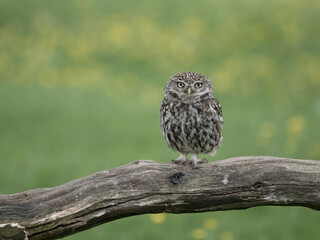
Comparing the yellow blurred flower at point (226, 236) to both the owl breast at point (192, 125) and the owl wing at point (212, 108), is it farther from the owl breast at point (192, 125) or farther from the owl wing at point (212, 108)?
the owl wing at point (212, 108)

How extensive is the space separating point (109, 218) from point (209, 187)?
84 centimetres

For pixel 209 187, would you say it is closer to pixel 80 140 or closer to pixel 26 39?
pixel 80 140

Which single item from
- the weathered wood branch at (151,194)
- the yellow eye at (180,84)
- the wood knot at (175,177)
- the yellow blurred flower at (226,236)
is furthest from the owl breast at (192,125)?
the yellow blurred flower at (226,236)

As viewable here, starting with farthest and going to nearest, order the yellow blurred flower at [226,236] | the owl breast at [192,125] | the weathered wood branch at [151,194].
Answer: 1. the yellow blurred flower at [226,236]
2. the owl breast at [192,125]
3. the weathered wood branch at [151,194]

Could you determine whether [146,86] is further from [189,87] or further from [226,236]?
[189,87]

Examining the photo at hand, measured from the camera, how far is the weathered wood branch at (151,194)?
4.47 m

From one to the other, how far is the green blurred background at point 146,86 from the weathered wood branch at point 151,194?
168cm

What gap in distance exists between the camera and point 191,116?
5.58 meters

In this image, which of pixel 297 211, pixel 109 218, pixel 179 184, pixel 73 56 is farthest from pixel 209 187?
pixel 73 56

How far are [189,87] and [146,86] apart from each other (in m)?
8.87

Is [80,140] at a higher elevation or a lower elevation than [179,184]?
higher

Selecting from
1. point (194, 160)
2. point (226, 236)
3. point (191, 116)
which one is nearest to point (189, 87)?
point (191, 116)

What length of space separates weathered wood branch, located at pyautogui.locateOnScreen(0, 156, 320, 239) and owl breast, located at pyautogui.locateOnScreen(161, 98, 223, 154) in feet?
2.80

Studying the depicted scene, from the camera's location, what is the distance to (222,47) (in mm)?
16625
